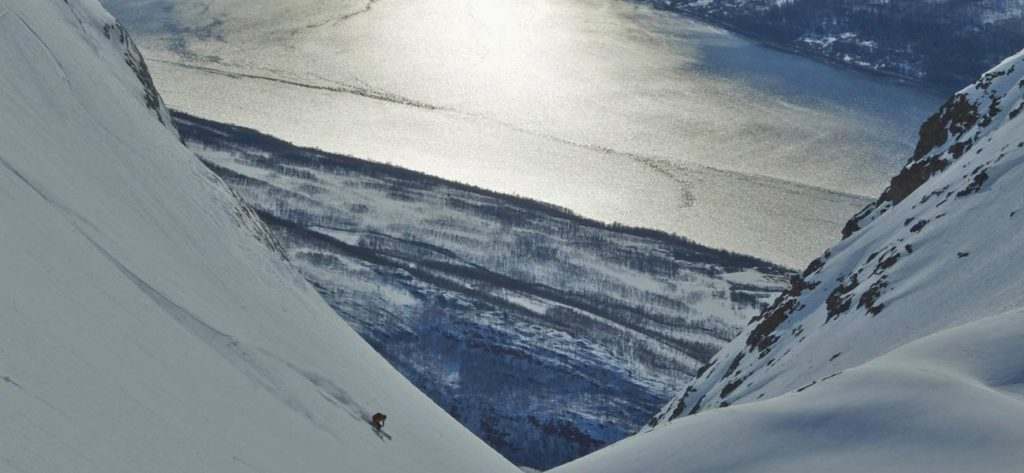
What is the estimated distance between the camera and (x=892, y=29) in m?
84.2

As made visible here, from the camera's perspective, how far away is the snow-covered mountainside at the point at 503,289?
40344 millimetres

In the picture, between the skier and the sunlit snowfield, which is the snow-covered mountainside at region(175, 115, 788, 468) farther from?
the skier

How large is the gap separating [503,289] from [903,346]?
97.6ft

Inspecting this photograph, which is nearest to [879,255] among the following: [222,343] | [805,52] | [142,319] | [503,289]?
[222,343]

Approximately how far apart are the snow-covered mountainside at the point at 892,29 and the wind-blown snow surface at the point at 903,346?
46.8m

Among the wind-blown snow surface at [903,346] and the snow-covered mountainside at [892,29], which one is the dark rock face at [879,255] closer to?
the wind-blown snow surface at [903,346]

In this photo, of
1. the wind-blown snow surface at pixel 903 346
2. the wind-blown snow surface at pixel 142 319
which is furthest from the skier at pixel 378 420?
the wind-blown snow surface at pixel 903 346

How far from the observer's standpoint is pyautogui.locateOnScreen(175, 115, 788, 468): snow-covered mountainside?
40.3 meters

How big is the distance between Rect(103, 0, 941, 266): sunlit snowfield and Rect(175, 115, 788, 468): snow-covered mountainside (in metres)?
2.81

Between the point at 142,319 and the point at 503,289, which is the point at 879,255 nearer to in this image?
the point at 142,319

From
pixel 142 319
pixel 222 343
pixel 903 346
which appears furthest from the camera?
pixel 903 346

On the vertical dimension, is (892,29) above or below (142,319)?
below

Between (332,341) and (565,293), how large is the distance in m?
30.4

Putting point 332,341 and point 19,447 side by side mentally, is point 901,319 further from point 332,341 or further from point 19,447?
point 19,447
